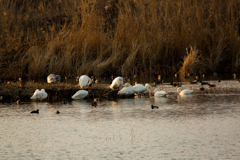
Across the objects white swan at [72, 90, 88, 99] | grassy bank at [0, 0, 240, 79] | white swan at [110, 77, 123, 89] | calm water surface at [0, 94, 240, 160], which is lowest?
calm water surface at [0, 94, 240, 160]

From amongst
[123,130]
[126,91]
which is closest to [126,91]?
[126,91]

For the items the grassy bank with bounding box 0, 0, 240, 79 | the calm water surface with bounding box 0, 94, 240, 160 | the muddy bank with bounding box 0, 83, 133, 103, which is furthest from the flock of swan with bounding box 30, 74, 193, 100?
the grassy bank with bounding box 0, 0, 240, 79

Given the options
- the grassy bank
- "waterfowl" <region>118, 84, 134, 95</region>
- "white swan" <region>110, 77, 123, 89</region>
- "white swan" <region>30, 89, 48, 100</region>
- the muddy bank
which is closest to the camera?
"white swan" <region>30, 89, 48, 100</region>

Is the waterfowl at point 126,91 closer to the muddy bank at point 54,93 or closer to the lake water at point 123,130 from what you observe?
the muddy bank at point 54,93

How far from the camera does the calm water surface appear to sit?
203 inches

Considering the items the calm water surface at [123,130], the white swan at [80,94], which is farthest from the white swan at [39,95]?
the white swan at [80,94]

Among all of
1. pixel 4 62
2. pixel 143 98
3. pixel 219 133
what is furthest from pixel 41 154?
pixel 4 62

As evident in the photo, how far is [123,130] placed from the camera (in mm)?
6336

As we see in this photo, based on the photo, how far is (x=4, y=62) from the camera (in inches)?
644

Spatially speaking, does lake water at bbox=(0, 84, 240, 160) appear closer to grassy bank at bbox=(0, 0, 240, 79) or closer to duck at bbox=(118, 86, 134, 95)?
duck at bbox=(118, 86, 134, 95)

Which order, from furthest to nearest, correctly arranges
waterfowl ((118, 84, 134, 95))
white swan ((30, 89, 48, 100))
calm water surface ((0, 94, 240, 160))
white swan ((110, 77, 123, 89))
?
white swan ((110, 77, 123, 89)), waterfowl ((118, 84, 134, 95)), white swan ((30, 89, 48, 100)), calm water surface ((0, 94, 240, 160))

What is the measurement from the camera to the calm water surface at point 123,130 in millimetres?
5152

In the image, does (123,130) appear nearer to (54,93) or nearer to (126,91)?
(126,91)

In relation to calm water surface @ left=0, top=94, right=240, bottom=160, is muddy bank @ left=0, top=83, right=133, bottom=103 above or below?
above
